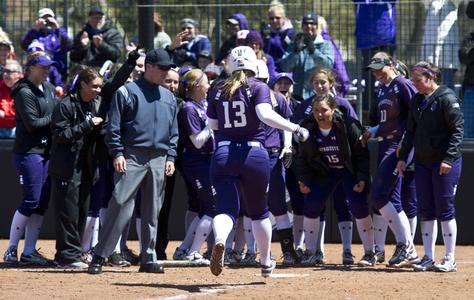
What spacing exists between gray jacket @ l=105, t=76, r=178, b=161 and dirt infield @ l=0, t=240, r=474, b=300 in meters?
1.21

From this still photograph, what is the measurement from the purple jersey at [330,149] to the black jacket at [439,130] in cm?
86

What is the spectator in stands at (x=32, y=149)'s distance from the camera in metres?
11.1

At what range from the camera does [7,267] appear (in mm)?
11070

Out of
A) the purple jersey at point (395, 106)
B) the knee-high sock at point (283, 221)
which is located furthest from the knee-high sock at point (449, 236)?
the knee-high sock at point (283, 221)

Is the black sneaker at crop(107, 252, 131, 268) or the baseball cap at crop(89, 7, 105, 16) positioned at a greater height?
the baseball cap at crop(89, 7, 105, 16)

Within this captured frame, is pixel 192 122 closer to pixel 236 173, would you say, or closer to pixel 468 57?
pixel 236 173

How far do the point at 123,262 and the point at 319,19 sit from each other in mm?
4380

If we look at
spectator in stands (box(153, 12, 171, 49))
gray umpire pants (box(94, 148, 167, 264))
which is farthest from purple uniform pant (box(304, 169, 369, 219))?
spectator in stands (box(153, 12, 171, 49))

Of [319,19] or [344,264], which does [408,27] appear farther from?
[344,264]

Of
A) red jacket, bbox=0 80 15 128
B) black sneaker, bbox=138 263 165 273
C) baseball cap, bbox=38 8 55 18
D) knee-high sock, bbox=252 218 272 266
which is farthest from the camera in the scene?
baseball cap, bbox=38 8 55 18

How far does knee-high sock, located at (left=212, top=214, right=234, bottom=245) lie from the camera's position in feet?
29.6

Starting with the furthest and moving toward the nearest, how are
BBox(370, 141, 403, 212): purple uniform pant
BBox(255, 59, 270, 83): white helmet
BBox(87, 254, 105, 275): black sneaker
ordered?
BBox(370, 141, 403, 212): purple uniform pant
BBox(87, 254, 105, 275): black sneaker
BBox(255, 59, 270, 83): white helmet

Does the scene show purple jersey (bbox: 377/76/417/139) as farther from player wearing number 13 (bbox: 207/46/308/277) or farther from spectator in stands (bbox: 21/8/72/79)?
spectator in stands (bbox: 21/8/72/79)

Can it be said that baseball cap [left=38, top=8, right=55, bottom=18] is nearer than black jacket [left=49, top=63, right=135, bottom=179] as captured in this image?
No
